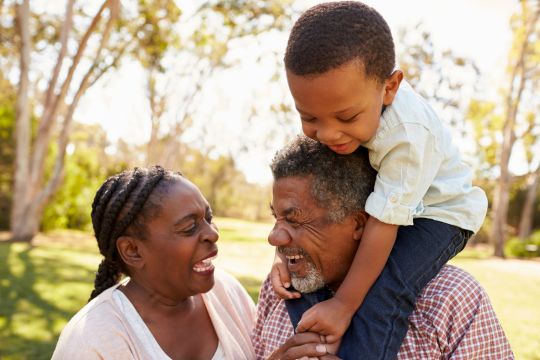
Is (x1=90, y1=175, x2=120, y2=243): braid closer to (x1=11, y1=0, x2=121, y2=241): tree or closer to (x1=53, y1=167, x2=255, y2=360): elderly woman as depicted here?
(x1=53, y1=167, x2=255, y2=360): elderly woman

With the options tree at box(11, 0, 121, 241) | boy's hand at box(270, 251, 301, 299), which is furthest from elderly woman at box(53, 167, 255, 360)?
tree at box(11, 0, 121, 241)

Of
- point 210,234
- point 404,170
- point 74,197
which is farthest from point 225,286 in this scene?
point 74,197

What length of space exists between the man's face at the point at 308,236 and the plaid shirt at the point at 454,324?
16.6 inches

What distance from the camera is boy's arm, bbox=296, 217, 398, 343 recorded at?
2449 millimetres

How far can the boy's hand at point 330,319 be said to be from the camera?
2465mm

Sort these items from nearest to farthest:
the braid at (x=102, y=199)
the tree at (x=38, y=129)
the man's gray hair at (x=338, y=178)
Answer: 1. the man's gray hair at (x=338, y=178)
2. the braid at (x=102, y=199)
3. the tree at (x=38, y=129)

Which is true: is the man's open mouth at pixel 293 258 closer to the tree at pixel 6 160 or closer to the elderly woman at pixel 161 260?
the elderly woman at pixel 161 260

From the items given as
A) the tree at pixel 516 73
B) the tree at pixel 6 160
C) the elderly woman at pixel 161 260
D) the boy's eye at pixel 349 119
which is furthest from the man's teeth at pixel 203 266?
the tree at pixel 516 73

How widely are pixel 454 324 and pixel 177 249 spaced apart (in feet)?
4.52

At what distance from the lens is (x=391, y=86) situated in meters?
2.42

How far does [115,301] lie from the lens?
2828 millimetres

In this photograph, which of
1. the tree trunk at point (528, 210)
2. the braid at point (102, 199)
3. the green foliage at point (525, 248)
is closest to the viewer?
the braid at point (102, 199)

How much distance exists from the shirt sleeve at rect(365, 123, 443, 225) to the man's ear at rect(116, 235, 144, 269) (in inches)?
49.9

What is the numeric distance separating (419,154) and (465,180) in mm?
397
